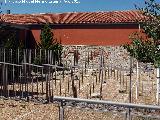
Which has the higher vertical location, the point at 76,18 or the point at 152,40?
the point at 76,18

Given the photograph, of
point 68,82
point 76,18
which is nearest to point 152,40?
point 68,82

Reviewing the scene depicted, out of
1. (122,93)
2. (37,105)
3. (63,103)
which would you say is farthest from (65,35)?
(63,103)

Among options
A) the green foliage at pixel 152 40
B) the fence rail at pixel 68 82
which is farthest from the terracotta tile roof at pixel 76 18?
the green foliage at pixel 152 40

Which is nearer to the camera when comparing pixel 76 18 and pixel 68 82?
pixel 68 82

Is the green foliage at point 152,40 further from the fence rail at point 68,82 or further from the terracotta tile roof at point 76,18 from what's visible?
the terracotta tile roof at point 76,18

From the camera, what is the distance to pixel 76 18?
3888cm

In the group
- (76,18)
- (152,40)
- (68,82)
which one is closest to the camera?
(152,40)

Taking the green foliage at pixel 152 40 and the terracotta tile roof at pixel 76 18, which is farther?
the terracotta tile roof at pixel 76 18

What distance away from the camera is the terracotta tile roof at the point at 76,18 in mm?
37344

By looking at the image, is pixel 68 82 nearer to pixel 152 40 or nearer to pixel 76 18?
pixel 152 40

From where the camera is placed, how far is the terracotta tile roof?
37344mm

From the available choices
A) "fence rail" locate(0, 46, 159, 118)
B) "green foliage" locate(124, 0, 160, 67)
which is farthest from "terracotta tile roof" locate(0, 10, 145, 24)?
"green foliage" locate(124, 0, 160, 67)

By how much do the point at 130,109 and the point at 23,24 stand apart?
31.6 meters

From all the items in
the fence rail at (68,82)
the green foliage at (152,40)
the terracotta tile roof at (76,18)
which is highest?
the terracotta tile roof at (76,18)
